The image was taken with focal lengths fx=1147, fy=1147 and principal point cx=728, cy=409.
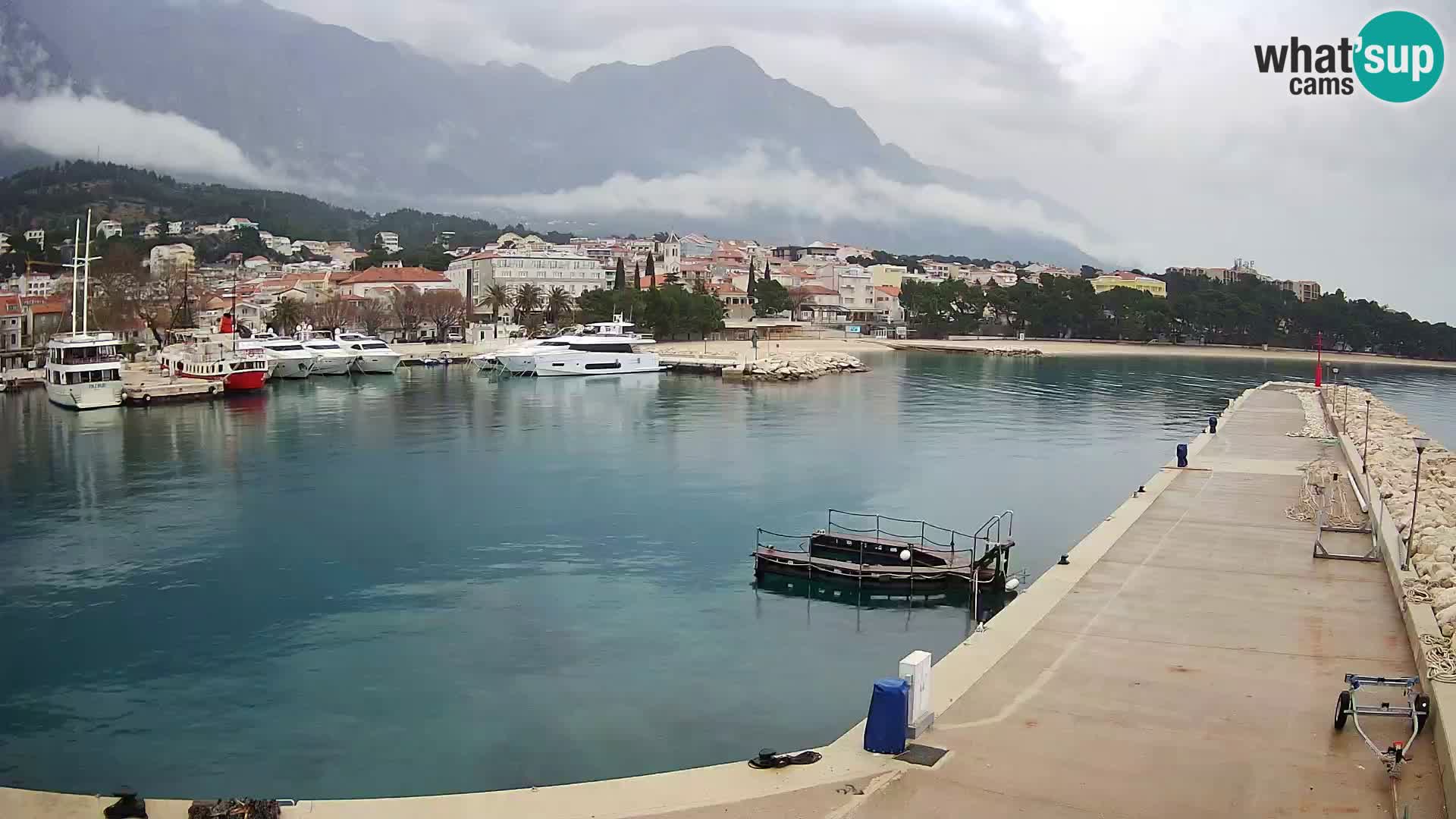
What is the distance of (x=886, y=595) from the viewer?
17.1 meters

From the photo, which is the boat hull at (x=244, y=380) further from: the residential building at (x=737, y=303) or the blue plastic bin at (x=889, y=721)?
the residential building at (x=737, y=303)

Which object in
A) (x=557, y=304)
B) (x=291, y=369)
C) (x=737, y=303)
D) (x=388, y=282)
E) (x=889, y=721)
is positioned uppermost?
(x=388, y=282)

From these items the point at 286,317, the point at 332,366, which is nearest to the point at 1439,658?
the point at 332,366

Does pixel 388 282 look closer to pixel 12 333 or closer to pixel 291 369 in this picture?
pixel 12 333

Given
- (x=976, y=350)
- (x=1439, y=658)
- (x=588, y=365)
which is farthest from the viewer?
(x=976, y=350)

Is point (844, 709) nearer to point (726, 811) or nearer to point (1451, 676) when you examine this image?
point (726, 811)

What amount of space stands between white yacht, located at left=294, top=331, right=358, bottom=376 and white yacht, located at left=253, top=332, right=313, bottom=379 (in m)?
0.48

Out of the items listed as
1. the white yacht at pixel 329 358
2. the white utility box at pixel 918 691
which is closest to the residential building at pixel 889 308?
the white yacht at pixel 329 358

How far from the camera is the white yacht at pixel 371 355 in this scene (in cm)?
6569

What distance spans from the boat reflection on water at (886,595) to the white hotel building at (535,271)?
296ft

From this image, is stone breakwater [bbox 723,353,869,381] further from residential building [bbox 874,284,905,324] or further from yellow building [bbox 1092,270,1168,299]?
yellow building [bbox 1092,270,1168,299]

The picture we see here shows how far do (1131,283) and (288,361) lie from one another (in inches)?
5900

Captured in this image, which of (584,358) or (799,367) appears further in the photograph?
(799,367)

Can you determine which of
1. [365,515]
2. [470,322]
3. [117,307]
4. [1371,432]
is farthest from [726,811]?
[470,322]
